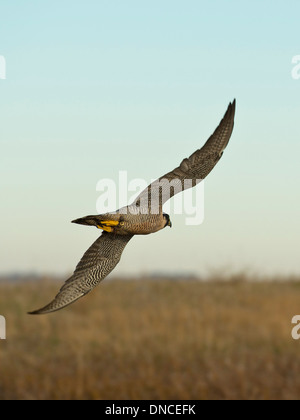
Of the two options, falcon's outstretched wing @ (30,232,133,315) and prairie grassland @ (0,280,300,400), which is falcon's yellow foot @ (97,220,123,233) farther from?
prairie grassland @ (0,280,300,400)

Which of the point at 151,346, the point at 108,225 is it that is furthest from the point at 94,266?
the point at 151,346

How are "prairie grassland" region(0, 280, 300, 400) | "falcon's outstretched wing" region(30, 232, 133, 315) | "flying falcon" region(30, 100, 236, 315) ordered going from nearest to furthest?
"flying falcon" region(30, 100, 236, 315)
"falcon's outstretched wing" region(30, 232, 133, 315)
"prairie grassland" region(0, 280, 300, 400)

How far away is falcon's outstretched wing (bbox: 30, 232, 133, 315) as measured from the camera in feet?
4.20

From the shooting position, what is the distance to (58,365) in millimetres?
22016

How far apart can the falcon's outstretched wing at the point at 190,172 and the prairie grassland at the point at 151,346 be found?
1958cm

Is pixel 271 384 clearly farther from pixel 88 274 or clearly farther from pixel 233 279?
pixel 88 274

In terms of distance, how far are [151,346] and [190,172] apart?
72.1 feet

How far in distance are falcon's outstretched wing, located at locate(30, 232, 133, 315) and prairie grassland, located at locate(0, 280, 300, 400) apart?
1949 cm

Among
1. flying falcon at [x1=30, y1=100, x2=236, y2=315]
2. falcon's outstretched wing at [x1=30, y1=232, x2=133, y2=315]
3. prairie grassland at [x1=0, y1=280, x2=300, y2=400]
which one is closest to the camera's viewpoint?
flying falcon at [x1=30, y1=100, x2=236, y2=315]

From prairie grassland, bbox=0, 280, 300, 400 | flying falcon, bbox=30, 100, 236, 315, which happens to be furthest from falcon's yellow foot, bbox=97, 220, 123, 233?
prairie grassland, bbox=0, 280, 300, 400

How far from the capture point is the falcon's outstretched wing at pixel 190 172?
3.83 feet

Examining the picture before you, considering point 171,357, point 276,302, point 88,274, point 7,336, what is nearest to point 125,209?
point 88,274

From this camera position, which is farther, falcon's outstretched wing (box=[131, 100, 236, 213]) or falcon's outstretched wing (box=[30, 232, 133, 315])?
falcon's outstretched wing (box=[30, 232, 133, 315])

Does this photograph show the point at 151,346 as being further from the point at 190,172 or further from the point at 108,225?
the point at 108,225
